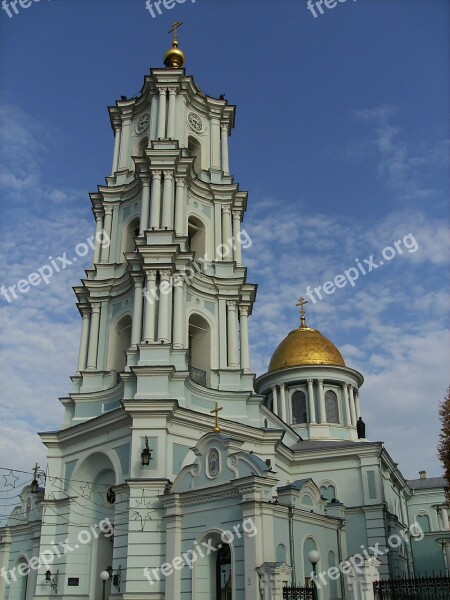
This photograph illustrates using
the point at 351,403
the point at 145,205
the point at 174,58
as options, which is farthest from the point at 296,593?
the point at 174,58

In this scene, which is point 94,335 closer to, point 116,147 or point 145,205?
point 145,205

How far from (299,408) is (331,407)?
6.86ft

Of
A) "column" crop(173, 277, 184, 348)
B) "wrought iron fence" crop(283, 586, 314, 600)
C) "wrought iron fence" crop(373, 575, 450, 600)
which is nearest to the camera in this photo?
"wrought iron fence" crop(373, 575, 450, 600)

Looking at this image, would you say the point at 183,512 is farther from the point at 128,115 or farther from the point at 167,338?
the point at 128,115

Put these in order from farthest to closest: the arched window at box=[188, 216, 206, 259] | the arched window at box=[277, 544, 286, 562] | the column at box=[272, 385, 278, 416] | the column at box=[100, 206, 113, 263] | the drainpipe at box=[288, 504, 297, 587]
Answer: the column at box=[272, 385, 278, 416] → the arched window at box=[188, 216, 206, 259] → the column at box=[100, 206, 113, 263] → the drainpipe at box=[288, 504, 297, 587] → the arched window at box=[277, 544, 286, 562]

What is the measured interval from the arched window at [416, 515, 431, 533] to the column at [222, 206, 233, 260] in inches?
1210

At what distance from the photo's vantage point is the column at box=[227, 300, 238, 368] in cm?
2749

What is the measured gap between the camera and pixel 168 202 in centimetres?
2892

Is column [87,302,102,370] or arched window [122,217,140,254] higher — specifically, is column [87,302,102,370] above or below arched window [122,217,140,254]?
below

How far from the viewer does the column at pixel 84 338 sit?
91.1ft

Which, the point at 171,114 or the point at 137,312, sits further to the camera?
the point at 171,114

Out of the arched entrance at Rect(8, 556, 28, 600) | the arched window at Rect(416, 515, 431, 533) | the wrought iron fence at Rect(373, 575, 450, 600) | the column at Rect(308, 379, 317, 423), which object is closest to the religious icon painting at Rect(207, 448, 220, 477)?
the wrought iron fence at Rect(373, 575, 450, 600)

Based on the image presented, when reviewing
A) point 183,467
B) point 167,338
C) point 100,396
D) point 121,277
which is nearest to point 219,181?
point 121,277

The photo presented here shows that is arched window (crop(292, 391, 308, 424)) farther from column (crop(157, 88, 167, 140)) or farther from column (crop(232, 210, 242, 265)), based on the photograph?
column (crop(157, 88, 167, 140))
